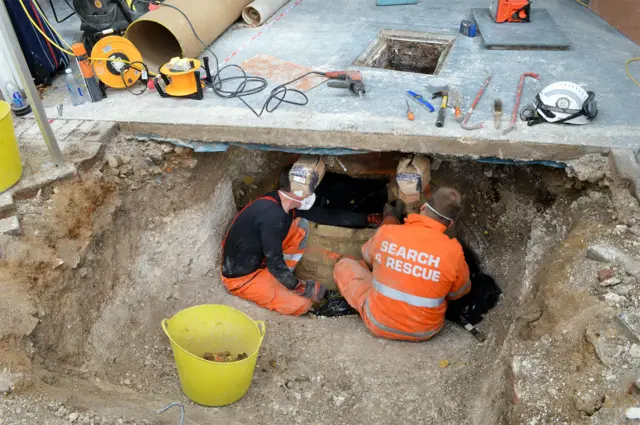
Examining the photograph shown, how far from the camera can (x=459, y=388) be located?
338 cm

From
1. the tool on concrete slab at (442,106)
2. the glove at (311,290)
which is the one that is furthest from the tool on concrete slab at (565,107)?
the glove at (311,290)

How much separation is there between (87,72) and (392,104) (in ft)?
8.24

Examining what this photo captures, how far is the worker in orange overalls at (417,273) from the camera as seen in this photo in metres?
3.50

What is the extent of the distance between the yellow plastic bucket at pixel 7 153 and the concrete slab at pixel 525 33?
420 centimetres

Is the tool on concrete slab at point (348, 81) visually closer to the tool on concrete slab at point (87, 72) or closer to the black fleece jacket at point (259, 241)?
the black fleece jacket at point (259, 241)

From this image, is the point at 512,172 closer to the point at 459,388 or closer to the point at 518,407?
the point at 459,388

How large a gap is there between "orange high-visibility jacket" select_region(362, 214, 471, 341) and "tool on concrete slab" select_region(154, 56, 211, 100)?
1.97m

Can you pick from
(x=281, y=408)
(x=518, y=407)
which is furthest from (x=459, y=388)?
(x=281, y=408)

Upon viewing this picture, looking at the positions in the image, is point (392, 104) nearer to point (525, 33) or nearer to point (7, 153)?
point (525, 33)

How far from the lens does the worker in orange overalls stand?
3498 millimetres

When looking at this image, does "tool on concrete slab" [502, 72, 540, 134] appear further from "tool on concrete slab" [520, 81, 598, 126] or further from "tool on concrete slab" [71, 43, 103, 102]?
"tool on concrete slab" [71, 43, 103, 102]

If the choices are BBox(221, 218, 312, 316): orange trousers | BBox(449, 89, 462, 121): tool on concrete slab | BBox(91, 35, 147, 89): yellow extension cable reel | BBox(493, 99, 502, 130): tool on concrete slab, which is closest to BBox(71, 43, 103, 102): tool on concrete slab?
BBox(91, 35, 147, 89): yellow extension cable reel

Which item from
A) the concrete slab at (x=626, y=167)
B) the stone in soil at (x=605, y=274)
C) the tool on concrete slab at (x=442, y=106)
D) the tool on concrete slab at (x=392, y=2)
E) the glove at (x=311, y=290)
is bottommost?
the glove at (x=311, y=290)

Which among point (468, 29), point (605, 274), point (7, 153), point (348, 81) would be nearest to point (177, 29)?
point (348, 81)
